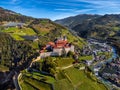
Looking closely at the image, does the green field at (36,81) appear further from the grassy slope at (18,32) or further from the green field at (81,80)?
the grassy slope at (18,32)

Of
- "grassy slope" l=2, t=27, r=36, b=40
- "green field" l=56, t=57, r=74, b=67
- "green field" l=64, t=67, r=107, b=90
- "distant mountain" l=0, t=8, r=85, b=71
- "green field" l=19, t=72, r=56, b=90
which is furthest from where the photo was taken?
"grassy slope" l=2, t=27, r=36, b=40

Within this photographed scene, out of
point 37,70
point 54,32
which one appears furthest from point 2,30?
point 37,70

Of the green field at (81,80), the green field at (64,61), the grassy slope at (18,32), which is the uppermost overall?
the grassy slope at (18,32)

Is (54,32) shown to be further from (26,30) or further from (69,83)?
(69,83)

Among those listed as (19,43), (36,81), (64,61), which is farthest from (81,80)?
(19,43)

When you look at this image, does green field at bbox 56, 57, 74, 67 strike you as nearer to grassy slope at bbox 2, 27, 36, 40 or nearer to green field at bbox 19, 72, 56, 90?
green field at bbox 19, 72, 56, 90

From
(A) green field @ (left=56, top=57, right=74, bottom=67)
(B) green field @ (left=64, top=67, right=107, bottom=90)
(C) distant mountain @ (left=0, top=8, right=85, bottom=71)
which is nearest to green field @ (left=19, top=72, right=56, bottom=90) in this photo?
(B) green field @ (left=64, top=67, right=107, bottom=90)

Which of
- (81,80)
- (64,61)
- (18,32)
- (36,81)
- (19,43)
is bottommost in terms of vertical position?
(81,80)

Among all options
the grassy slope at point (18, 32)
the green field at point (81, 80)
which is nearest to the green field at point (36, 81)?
the green field at point (81, 80)

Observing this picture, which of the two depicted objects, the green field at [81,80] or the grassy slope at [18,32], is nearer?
the green field at [81,80]

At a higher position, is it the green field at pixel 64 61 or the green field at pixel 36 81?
the green field at pixel 64 61

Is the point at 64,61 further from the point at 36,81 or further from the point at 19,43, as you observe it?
the point at 19,43
